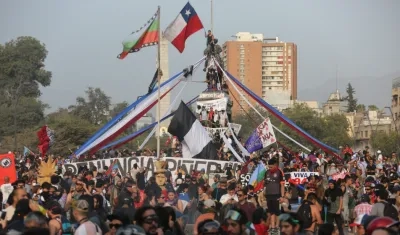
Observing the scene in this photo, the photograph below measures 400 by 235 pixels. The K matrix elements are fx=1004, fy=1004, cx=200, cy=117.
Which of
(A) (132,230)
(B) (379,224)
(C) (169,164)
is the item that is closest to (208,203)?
(A) (132,230)

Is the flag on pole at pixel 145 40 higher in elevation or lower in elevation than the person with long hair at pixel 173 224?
higher

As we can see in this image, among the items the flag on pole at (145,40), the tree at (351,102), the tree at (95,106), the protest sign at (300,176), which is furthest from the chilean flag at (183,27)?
the tree at (351,102)

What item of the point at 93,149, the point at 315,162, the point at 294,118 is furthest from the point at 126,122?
the point at 294,118

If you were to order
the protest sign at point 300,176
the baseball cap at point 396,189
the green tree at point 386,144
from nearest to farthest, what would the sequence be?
the baseball cap at point 396,189 < the protest sign at point 300,176 < the green tree at point 386,144

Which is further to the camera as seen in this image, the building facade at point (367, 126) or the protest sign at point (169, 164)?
the building facade at point (367, 126)

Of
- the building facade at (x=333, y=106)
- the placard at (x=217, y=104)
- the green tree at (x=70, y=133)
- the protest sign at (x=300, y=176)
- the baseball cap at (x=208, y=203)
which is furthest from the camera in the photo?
the building facade at (x=333, y=106)

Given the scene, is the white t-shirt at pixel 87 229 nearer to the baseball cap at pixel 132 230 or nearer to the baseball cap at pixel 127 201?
the baseball cap at pixel 132 230

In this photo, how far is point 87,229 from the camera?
10664 mm

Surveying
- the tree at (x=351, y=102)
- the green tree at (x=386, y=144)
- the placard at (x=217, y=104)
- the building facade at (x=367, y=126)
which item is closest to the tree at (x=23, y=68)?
the building facade at (x=367, y=126)

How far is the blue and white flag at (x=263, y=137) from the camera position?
3120 cm

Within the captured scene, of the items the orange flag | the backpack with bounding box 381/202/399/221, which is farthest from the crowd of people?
the orange flag

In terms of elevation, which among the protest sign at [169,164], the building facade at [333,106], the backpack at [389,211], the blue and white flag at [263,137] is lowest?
the backpack at [389,211]

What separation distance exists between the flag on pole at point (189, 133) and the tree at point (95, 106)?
7228 cm

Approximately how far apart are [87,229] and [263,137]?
21.3 metres
